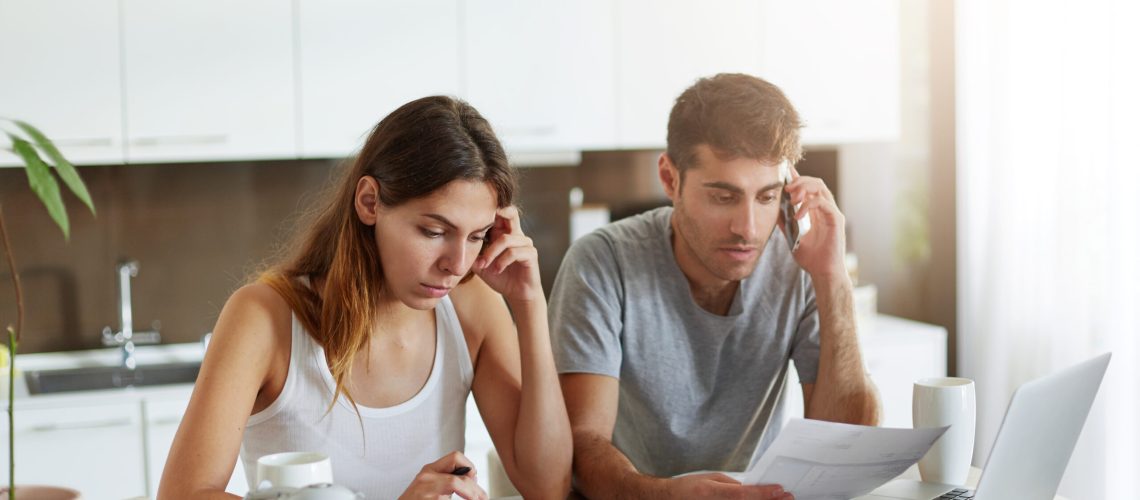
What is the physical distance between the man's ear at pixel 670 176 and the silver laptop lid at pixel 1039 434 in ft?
2.33

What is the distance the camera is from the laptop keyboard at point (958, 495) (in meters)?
1.59

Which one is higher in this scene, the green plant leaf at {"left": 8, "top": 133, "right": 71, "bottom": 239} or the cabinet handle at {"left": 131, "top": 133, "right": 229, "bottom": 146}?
the cabinet handle at {"left": 131, "top": 133, "right": 229, "bottom": 146}

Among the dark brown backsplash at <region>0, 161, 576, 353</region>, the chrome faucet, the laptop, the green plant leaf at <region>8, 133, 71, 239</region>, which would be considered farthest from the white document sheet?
the chrome faucet

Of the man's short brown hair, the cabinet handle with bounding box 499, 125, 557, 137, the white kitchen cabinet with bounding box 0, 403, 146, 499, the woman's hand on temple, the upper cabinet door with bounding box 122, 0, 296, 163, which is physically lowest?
the white kitchen cabinet with bounding box 0, 403, 146, 499

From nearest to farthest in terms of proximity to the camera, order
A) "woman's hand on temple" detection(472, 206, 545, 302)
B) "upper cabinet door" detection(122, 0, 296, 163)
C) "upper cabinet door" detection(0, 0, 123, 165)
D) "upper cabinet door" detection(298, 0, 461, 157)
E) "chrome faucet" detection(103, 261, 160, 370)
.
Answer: "woman's hand on temple" detection(472, 206, 545, 302) < "upper cabinet door" detection(0, 0, 123, 165) < "upper cabinet door" detection(122, 0, 296, 163) < "upper cabinet door" detection(298, 0, 461, 157) < "chrome faucet" detection(103, 261, 160, 370)

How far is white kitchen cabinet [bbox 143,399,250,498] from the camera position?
9.31 ft

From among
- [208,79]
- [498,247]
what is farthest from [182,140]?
[498,247]

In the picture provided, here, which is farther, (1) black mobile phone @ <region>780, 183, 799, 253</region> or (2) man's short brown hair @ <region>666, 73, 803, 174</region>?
(1) black mobile phone @ <region>780, 183, 799, 253</region>

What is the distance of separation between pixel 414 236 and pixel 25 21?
1.81 meters

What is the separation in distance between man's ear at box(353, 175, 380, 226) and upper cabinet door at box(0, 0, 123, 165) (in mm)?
1590

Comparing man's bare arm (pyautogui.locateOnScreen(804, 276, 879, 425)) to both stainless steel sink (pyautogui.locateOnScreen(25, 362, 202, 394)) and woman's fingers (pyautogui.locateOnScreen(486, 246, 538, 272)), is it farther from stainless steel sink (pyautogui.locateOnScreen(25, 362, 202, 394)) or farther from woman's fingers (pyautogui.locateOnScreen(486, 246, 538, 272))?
stainless steel sink (pyautogui.locateOnScreen(25, 362, 202, 394))

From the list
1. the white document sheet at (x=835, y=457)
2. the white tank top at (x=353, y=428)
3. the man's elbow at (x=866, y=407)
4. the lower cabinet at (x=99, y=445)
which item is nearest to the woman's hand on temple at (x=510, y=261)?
the white tank top at (x=353, y=428)

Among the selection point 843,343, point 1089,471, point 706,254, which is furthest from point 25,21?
point 1089,471

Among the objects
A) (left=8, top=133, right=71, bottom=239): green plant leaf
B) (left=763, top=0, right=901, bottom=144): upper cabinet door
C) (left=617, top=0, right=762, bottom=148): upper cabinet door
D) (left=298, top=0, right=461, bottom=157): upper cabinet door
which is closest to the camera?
(left=8, top=133, right=71, bottom=239): green plant leaf
